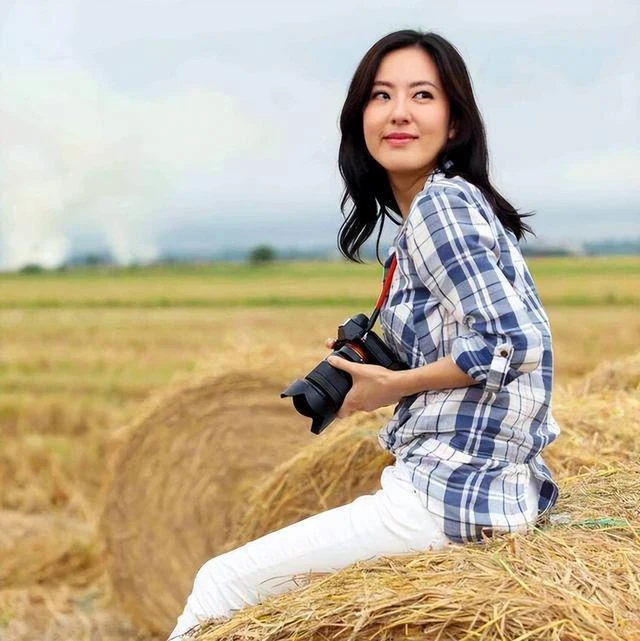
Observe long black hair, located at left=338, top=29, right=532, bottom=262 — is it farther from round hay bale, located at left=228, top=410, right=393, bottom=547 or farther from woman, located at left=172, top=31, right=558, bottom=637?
round hay bale, located at left=228, top=410, right=393, bottom=547

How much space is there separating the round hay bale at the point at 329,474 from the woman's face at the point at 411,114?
148 centimetres

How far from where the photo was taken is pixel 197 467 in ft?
15.5

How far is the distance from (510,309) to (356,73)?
2.29ft

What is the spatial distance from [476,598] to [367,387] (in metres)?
0.53

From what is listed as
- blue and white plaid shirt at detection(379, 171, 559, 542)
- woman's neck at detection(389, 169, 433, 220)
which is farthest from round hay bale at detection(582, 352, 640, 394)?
blue and white plaid shirt at detection(379, 171, 559, 542)

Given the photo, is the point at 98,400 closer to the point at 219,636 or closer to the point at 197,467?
the point at 197,467

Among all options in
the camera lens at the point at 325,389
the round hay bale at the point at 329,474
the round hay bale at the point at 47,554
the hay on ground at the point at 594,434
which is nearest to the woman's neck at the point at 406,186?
the camera lens at the point at 325,389

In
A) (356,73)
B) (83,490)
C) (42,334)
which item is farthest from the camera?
(42,334)

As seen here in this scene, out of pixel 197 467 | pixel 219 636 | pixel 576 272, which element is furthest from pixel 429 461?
pixel 576 272

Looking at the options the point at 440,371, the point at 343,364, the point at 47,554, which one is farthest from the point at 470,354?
the point at 47,554

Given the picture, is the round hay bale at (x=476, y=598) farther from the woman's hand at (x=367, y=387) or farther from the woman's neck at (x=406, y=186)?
the woman's neck at (x=406, y=186)

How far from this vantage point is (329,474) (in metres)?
3.80

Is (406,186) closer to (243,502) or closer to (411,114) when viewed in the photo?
(411,114)

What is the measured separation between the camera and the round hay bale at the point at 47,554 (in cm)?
504
